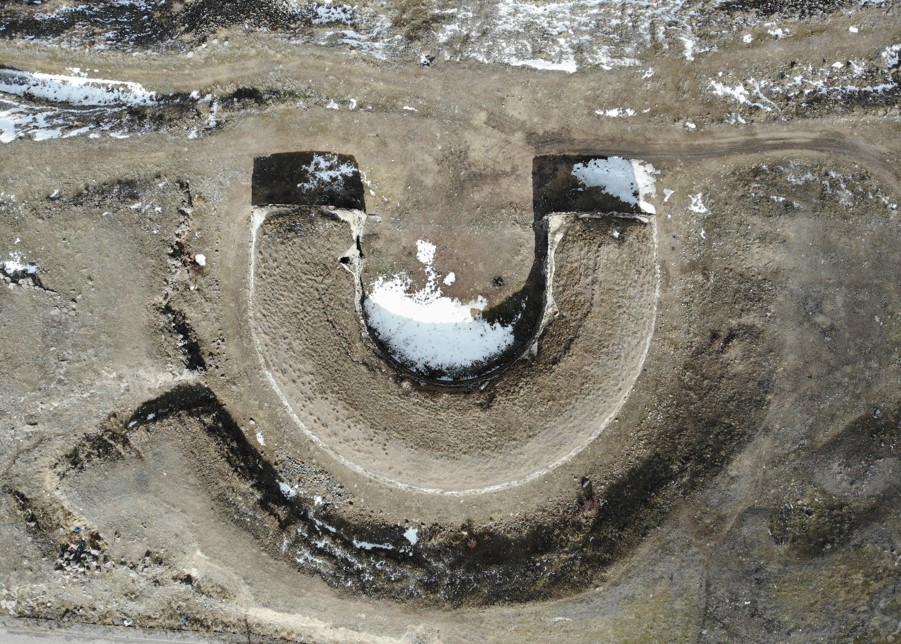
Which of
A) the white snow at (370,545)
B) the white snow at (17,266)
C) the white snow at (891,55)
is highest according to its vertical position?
the white snow at (891,55)

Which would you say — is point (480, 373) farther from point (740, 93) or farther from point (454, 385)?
point (740, 93)

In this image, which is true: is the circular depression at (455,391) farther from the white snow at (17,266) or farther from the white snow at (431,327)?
→ the white snow at (17,266)

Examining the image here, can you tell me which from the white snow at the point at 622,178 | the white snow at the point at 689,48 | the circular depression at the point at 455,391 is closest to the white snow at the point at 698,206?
the white snow at the point at 622,178

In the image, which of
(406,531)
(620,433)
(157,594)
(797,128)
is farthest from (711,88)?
(157,594)

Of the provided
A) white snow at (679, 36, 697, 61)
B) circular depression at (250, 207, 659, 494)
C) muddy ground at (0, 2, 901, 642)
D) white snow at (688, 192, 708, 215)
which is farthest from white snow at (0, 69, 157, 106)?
white snow at (688, 192, 708, 215)

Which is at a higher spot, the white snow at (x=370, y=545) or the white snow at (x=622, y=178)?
the white snow at (x=622, y=178)

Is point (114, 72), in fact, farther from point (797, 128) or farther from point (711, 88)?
point (797, 128)
